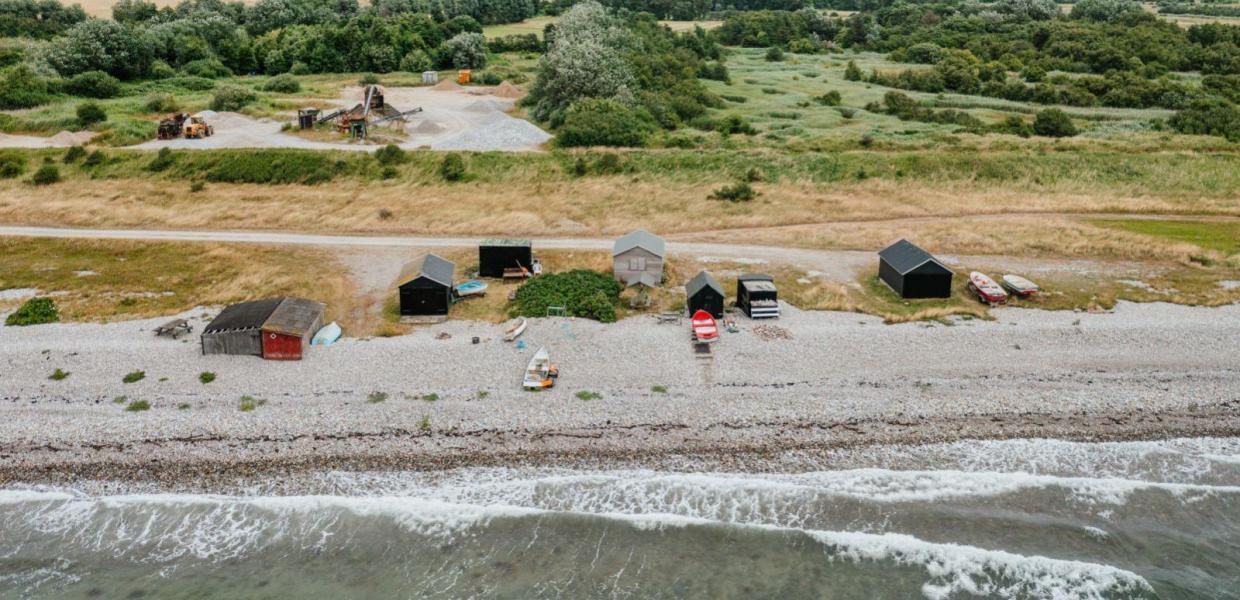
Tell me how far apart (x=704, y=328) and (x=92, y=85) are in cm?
9254

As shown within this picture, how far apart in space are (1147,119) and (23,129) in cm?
11597

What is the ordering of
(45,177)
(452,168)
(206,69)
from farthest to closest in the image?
(206,69) < (452,168) < (45,177)

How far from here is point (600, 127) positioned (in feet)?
237

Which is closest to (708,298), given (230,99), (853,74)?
(230,99)

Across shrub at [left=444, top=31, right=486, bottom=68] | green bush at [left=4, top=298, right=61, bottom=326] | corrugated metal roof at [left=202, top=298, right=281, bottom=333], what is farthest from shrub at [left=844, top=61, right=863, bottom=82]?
green bush at [left=4, top=298, right=61, bottom=326]

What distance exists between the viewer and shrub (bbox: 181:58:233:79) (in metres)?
109

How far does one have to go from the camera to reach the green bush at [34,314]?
3878cm

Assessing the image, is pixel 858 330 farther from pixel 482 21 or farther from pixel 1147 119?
pixel 482 21

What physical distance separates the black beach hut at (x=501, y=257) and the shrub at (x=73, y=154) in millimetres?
46621

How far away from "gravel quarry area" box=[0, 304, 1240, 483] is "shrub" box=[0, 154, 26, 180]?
118 feet

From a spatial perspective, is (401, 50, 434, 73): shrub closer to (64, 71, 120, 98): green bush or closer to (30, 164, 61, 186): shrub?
(64, 71, 120, 98): green bush

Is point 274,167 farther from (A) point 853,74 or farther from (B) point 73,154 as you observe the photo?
(A) point 853,74

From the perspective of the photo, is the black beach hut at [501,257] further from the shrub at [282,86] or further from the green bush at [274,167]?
the shrub at [282,86]

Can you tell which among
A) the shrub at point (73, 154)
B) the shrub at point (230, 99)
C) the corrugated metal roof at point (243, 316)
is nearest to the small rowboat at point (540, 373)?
the corrugated metal roof at point (243, 316)
